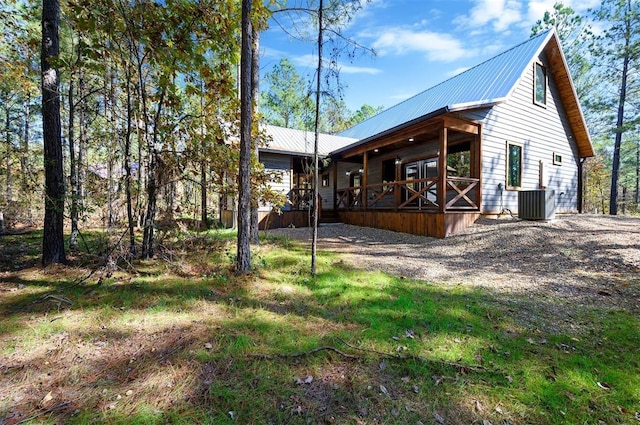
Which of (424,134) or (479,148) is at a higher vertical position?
(424,134)

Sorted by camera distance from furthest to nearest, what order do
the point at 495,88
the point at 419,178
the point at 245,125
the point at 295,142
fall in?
the point at 295,142 < the point at 419,178 < the point at 495,88 < the point at 245,125

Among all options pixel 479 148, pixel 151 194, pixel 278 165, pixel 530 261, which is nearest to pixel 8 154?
pixel 151 194

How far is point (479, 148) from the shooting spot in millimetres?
9031

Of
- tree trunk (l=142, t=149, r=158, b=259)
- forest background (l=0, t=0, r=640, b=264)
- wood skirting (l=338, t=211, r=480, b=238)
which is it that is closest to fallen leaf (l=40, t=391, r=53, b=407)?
forest background (l=0, t=0, r=640, b=264)

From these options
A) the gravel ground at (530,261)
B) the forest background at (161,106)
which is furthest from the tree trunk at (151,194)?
the gravel ground at (530,261)

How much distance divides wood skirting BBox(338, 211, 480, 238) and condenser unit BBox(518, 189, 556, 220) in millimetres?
1326

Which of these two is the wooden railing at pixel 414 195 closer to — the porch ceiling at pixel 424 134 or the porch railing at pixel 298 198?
the porch ceiling at pixel 424 134

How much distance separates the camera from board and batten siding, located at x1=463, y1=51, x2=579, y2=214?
958cm

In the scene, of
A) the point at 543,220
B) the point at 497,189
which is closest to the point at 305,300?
the point at 543,220

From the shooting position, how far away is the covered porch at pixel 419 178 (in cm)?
825

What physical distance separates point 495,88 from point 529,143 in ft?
9.07

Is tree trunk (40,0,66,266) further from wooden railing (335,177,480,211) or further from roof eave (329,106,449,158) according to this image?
wooden railing (335,177,480,211)

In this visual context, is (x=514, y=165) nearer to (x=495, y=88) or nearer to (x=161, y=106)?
(x=495, y=88)

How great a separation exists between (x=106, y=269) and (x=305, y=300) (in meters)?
3.26
